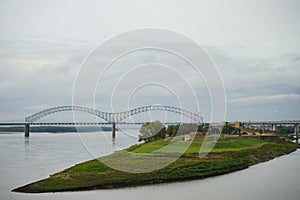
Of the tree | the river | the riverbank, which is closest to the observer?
the river

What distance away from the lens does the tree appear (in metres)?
39.8

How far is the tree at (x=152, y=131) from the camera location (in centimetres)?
3981

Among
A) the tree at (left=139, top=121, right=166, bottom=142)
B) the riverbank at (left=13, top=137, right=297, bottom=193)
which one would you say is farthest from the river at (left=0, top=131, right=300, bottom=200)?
the tree at (left=139, top=121, right=166, bottom=142)

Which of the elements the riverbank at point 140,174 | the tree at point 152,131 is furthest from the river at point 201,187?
the tree at point 152,131

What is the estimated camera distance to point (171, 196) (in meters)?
14.2

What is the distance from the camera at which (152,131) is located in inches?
1624

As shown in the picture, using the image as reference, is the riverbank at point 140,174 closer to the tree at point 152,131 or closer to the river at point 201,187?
the river at point 201,187

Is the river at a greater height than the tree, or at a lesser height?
lesser

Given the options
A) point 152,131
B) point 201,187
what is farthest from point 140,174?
point 152,131

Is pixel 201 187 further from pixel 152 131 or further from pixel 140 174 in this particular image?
pixel 152 131

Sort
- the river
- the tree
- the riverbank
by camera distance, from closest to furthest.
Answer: the river
the riverbank
the tree

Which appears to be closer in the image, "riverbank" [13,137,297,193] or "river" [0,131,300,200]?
"river" [0,131,300,200]

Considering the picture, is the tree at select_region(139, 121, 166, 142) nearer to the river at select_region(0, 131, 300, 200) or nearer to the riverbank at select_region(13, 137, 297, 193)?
the riverbank at select_region(13, 137, 297, 193)

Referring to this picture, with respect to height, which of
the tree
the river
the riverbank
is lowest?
the river
